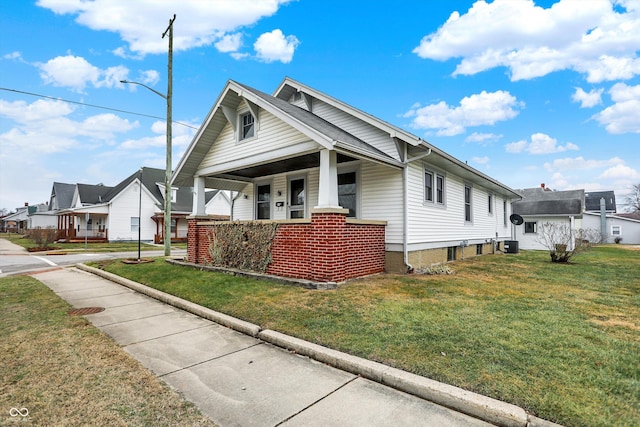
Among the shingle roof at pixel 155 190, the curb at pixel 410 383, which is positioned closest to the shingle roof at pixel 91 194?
the shingle roof at pixel 155 190

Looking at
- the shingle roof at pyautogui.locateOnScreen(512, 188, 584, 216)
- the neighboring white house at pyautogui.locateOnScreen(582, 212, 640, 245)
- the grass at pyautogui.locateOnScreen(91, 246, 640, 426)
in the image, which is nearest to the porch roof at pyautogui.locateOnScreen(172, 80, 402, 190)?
the grass at pyautogui.locateOnScreen(91, 246, 640, 426)

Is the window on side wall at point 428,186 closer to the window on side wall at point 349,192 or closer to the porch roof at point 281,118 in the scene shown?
the porch roof at point 281,118

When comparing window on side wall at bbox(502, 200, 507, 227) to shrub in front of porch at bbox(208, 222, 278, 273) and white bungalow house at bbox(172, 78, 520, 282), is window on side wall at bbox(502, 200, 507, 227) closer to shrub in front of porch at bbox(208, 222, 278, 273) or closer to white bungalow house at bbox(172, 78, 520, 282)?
white bungalow house at bbox(172, 78, 520, 282)

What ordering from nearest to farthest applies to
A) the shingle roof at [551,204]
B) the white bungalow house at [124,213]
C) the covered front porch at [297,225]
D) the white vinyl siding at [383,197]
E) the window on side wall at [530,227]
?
the covered front porch at [297,225] → the white vinyl siding at [383,197] → the shingle roof at [551,204] → the window on side wall at [530,227] → the white bungalow house at [124,213]

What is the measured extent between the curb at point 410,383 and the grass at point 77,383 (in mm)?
1403

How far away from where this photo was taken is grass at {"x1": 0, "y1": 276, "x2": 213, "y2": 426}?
2436 mm

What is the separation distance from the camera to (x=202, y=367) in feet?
11.1

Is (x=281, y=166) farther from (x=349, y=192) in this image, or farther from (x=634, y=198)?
(x=634, y=198)

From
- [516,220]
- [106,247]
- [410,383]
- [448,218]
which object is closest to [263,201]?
[448,218]

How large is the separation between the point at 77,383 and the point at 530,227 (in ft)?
95.3

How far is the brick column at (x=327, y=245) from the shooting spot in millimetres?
6730

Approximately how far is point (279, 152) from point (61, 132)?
833 inches

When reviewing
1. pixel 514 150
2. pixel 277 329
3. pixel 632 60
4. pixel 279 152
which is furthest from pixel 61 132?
pixel 514 150

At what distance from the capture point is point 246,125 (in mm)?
9586
